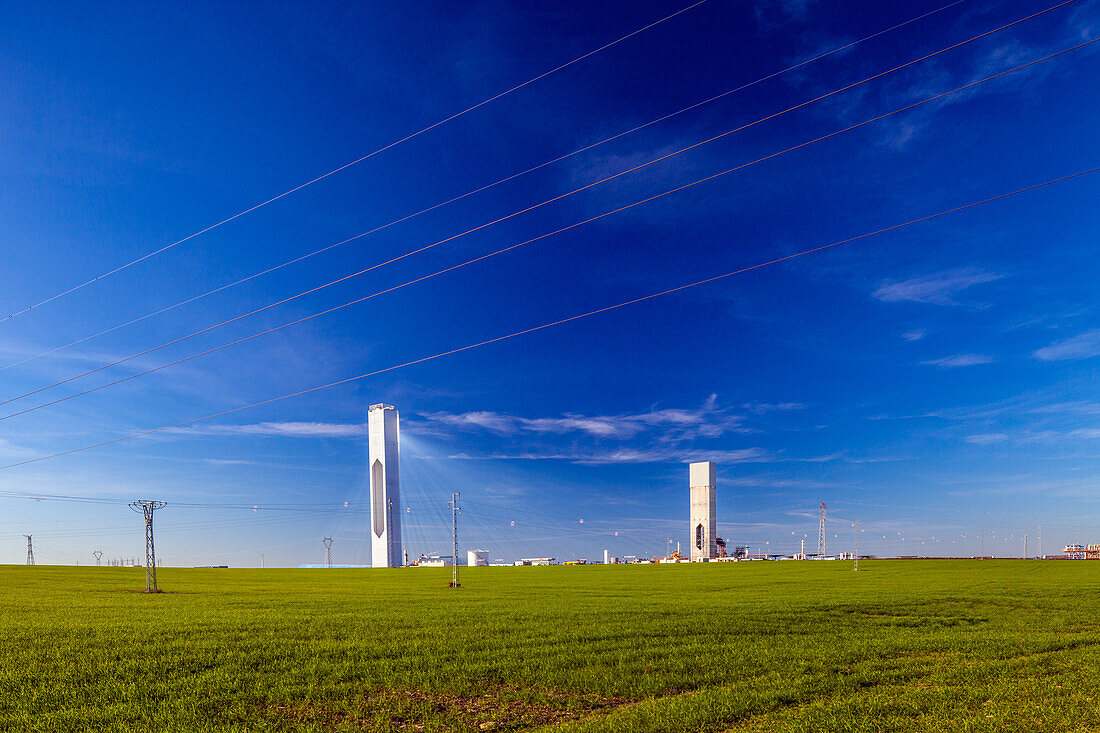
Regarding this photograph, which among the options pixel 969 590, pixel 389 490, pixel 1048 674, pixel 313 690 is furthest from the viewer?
pixel 389 490

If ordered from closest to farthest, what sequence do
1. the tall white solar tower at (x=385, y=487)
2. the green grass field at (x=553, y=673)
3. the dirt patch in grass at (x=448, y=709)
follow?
the dirt patch in grass at (x=448, y=709)
the green grass field at (x=553, y=673)
the tall white solar tower at (x=385, y=487)

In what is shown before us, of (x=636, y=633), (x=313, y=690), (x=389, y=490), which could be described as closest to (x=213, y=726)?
(x=313, y=690)

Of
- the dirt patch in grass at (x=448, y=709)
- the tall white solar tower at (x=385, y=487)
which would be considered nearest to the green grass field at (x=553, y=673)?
the dirt patch in grass at (x=448, y=709)

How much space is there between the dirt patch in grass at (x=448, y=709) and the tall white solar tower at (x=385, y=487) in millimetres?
135447

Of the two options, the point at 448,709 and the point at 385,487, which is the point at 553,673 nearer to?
the point at 448,709

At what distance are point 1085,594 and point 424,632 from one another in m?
42.6

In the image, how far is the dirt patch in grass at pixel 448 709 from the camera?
10.9 metres

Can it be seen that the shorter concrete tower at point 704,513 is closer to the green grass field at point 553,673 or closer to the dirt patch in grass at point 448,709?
the green grass field at point 553,673

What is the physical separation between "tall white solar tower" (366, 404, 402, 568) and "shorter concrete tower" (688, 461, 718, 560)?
6741cm

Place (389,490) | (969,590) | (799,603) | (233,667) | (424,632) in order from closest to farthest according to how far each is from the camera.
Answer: (233,667), (424,632), (799,603), (969,590), (389,490)

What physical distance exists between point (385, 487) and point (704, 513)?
72.3 m

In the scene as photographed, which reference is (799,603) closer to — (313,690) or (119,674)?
(313,690)

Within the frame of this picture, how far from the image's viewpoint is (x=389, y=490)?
148 metres

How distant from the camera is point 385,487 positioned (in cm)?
14725
